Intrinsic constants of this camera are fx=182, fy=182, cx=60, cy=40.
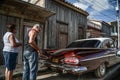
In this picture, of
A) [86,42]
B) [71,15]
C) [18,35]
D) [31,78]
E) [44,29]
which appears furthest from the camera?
[71,15]

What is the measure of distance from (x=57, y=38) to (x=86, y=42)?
13.1 feet

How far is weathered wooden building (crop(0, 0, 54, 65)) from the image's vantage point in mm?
8227

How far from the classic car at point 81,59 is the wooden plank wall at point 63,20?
3770 mm

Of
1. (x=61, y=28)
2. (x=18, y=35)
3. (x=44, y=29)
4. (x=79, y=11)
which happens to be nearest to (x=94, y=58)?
(x=18, y=35)

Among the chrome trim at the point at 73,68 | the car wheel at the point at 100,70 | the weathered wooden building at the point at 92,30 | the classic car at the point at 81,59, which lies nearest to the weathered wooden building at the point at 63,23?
the weathered wooden building at the point at 92,30

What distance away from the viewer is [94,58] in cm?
664

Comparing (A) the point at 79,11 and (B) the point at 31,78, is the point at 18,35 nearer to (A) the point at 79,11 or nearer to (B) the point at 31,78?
(B) the point at 31,78

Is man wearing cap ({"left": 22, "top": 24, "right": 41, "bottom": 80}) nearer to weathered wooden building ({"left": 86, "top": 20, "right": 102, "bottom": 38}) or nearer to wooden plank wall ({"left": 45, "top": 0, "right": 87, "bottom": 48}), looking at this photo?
wooden plank wall ({"left": 45, "top": 0, "right": 87, "bottom": 48})

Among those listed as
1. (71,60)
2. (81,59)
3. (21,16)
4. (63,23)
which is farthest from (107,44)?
(63,23)

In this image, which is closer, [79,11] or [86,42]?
[86,42]

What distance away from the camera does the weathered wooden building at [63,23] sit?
11219 millimetres

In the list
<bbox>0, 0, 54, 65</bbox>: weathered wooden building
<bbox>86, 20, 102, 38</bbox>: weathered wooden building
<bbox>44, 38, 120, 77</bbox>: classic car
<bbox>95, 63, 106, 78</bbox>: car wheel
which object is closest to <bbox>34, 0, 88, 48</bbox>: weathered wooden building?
<bbox>0, 0, 54, 65</bbox>: weathered wooden building

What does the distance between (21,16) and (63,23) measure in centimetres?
410

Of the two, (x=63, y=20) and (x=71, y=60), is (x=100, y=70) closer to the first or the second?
(x=71, y=60)
